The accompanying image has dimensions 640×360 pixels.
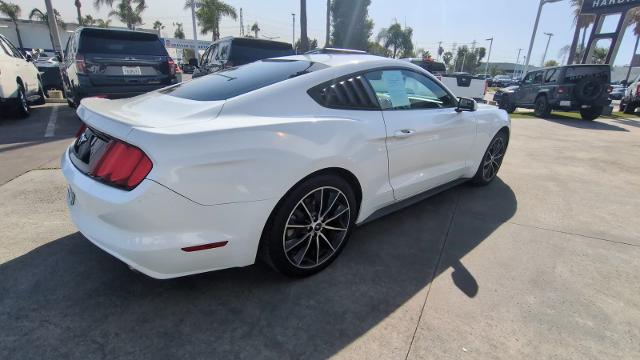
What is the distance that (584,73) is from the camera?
11.1 m

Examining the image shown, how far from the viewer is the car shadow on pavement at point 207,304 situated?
184 cm

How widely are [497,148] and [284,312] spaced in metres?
3.44

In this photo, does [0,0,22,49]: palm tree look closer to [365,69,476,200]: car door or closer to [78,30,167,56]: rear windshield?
[78,30,167,56]: rear windshield

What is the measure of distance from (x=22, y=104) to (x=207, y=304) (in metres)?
8.05

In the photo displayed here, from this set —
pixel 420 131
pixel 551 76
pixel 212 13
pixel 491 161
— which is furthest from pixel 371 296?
pixel 212 13

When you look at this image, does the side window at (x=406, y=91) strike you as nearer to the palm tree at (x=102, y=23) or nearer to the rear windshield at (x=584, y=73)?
the rear windshield at (x=584, y=73)

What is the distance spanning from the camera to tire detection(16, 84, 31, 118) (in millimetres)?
7301

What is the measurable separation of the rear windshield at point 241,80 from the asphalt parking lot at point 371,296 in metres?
1.24

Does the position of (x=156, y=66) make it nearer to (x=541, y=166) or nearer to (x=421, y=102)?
(x=421, y=102)

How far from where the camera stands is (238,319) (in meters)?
2.05

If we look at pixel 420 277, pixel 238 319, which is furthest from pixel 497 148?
pixel 238 319

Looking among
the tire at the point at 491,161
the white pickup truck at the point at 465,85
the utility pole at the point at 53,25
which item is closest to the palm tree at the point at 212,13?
the utility pole at the point at 53,25

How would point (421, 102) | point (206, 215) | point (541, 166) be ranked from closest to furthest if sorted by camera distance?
1. point (206, 215)
2. point (421, 102)
3. point (541, 166)

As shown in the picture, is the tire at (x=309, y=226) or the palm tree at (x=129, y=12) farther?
the palm tree at (x=129, y=12)
